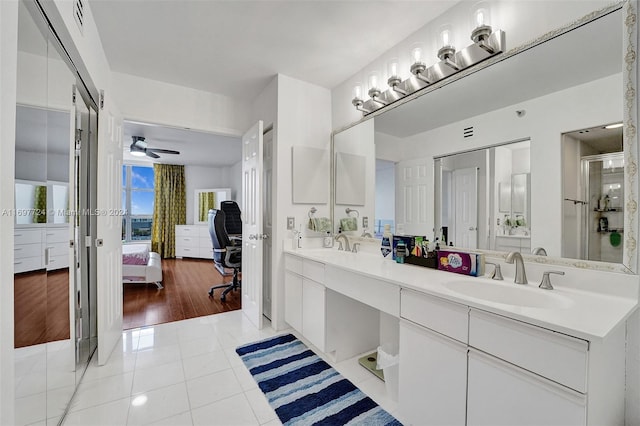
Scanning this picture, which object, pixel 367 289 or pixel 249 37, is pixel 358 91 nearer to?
pixel 249 37

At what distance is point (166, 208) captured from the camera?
23.0 ft

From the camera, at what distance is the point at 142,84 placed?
2734 mm

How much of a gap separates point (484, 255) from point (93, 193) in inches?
110

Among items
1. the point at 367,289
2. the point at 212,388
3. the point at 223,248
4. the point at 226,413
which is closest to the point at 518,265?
the point at 367,289

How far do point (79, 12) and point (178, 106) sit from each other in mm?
1347

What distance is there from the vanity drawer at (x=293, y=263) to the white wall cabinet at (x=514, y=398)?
1523 mm

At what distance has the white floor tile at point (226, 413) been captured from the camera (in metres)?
1.52

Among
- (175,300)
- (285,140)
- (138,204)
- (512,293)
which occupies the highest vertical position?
(285,140)

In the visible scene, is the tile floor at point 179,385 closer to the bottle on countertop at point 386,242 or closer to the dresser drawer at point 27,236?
the bottle on countertop at point 386,242

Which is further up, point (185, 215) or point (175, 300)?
point (185, 215)

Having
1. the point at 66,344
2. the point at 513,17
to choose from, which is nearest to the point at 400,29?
the point at 513,17

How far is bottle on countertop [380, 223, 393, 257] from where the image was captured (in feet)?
7.01

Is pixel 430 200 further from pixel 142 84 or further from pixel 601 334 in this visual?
pixel 142 84

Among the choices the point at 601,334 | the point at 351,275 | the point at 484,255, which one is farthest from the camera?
the point at 351,275
